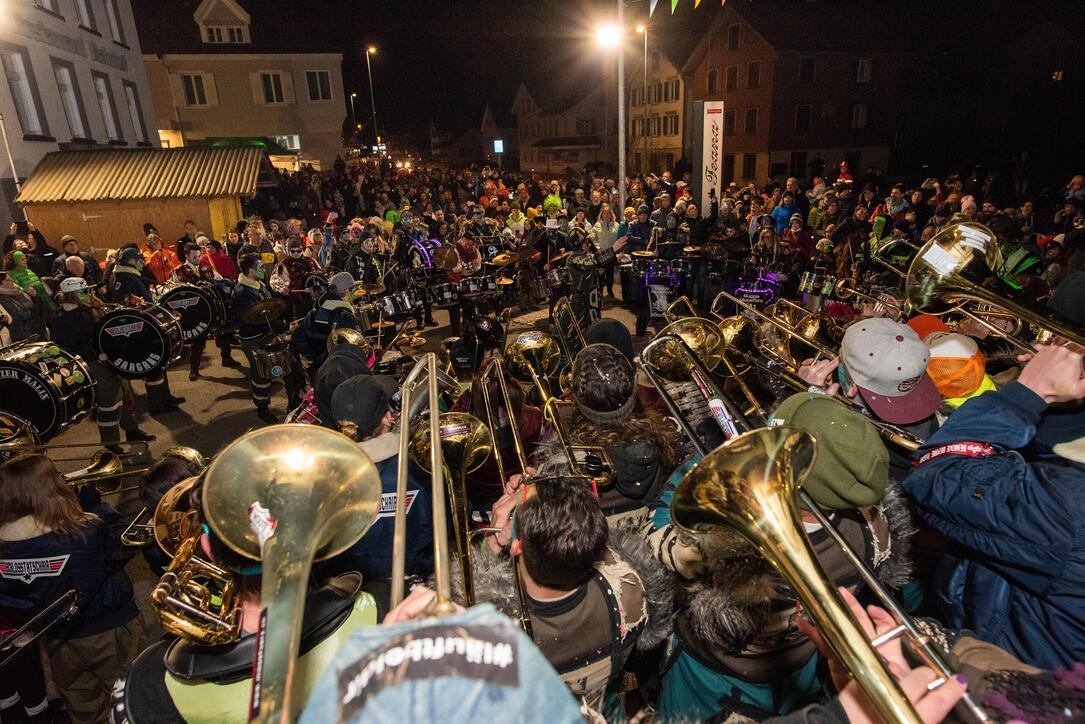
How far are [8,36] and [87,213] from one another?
399 centimetres

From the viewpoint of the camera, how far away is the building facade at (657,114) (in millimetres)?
37188

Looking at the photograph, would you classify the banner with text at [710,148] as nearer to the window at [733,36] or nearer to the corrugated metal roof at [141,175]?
the corrugated metal roof at [141,175]

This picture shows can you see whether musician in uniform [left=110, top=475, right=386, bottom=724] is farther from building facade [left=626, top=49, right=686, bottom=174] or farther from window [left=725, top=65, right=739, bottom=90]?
window [left=725, top=65, right=739, bottom=90]

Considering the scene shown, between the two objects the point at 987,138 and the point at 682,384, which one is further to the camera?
the point at 987,138

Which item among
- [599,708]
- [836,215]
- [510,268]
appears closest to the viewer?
[599,708]

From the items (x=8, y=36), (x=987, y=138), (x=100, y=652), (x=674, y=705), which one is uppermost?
(x=8, y=36)

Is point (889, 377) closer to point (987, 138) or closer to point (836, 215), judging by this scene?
point (836, 215)

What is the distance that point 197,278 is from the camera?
31.0ft

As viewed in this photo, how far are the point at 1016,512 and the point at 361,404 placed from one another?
10.6 feet

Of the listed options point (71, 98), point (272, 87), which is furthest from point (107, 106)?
point (272, 87)

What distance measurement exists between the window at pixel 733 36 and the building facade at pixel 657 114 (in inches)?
170

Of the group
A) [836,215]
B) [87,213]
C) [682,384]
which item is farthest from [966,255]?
[87,213]

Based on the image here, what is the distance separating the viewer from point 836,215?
12461mm

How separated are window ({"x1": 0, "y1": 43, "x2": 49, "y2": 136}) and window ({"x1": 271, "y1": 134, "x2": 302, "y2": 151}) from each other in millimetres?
16798
